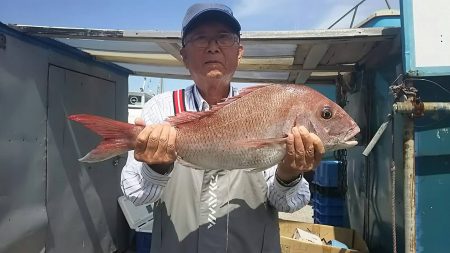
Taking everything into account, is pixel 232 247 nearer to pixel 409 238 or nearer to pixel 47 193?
pixel 409 238

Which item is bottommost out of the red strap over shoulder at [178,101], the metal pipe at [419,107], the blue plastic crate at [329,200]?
the blue plastic crate at [329,200]

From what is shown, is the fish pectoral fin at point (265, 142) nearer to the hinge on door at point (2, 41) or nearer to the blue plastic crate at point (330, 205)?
the hinge on door at point (2, 41)

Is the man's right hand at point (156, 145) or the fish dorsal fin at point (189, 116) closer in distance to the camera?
the man's right hand at point (156, 145)

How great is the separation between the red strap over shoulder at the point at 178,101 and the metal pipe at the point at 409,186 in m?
2.11

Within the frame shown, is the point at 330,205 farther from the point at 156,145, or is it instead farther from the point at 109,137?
the point at 109,137

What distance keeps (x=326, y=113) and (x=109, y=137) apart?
3.97 ft

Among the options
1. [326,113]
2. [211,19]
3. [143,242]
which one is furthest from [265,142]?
[143,242]

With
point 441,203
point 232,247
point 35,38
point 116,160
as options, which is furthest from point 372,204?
point 35,38

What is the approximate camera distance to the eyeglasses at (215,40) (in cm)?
222

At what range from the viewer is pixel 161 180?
6.95 ft

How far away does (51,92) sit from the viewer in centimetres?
462

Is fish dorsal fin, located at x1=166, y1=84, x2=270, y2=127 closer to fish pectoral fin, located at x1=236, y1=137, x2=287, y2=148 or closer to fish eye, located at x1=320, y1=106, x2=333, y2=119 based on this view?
fish pectoral fin, located at x1=236, y1=137, x2=287, y2=148

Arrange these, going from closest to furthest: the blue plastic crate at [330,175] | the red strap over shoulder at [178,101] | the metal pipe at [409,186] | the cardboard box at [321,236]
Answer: the red strap over shoulder at [178,101] < the metal pipe at [409,186] < the cardboard box at [321,236] < the blue plastic crate at [330,175]

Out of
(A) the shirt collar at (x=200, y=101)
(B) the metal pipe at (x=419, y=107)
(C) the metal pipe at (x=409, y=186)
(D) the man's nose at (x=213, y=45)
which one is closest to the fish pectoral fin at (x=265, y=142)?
(A) the shirt collar at (x=200, y=101)
